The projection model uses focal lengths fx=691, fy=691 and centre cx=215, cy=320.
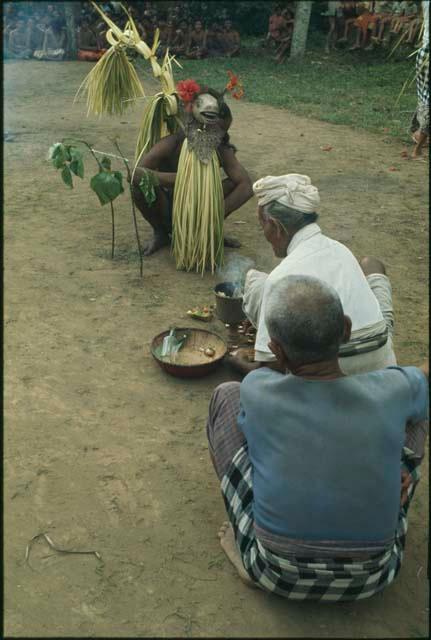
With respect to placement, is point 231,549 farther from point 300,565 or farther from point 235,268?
point 235,268

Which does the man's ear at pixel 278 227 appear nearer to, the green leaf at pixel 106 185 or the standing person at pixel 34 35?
the green leaf at pixel 106 185

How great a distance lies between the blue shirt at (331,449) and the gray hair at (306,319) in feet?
0.30


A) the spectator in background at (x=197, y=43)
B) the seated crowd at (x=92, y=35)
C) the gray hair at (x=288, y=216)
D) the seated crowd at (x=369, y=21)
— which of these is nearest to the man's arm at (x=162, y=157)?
the gray hair at (x=288, y=216)

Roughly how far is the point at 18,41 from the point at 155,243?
13094 millimetres

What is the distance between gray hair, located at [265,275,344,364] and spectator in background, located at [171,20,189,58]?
49.1 ft

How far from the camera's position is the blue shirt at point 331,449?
2.02 m

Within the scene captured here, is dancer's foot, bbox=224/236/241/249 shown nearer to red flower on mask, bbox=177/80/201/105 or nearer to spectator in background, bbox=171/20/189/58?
red flower on mask, bbox=177/80/201/105

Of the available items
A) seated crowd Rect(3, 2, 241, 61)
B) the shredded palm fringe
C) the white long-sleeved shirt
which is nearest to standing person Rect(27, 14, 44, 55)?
seated crowd Rect(3, 2, 241, 61)

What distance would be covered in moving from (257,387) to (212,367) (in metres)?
1.56

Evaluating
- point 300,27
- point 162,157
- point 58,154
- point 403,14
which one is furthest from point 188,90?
point 403,14

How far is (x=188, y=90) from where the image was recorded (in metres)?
4.39

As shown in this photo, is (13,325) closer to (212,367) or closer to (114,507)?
(212,367)

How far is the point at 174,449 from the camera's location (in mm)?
3125

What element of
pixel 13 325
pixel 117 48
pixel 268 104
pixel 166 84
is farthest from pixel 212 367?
pixel 268 104
